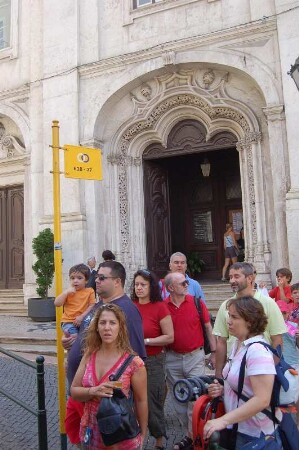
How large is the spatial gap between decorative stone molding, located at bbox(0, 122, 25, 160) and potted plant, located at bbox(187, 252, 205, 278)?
5.85 m

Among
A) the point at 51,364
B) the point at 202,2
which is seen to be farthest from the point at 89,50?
the point at 51,364

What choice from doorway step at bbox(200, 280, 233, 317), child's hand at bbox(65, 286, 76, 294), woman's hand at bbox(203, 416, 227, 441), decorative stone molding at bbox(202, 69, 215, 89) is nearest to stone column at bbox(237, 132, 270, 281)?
doorway step at bbox(200, 280, 233, 317)

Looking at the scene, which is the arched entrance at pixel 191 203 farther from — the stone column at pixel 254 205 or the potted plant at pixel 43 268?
the potted plant at pixel 43 268

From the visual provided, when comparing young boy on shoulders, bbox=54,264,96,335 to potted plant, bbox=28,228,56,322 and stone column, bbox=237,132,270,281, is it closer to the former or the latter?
stone column, bbox=237,132,270,281

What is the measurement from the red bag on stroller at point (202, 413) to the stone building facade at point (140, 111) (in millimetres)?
7130

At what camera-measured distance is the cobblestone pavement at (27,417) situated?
4.73 metres

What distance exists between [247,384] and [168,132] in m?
10.3

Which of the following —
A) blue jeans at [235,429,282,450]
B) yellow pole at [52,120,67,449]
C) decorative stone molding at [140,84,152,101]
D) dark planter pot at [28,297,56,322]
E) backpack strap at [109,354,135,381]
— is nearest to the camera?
blue jeans at [235,429,282,450]

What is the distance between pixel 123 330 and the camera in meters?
2.96

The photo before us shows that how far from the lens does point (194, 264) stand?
13.7 meters

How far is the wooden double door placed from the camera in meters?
13.8

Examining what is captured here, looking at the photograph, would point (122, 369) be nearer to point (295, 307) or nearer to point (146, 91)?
point (295, 307)

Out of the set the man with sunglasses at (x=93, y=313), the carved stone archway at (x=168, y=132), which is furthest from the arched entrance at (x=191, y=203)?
the man with sunglasses at (x=93, y=313)

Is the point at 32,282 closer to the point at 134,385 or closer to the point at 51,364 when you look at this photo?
the point at 51,364
